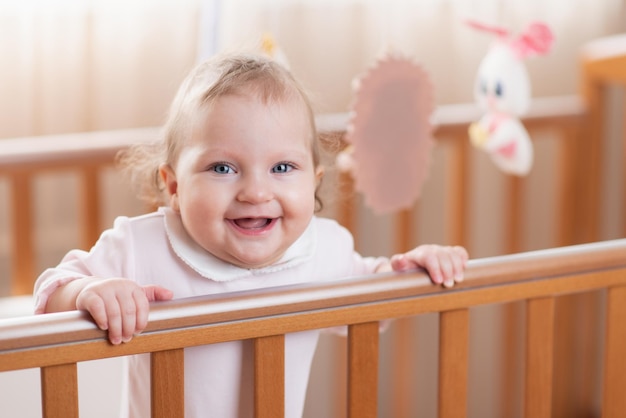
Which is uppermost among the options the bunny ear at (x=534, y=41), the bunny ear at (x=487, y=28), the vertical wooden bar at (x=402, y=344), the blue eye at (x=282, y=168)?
the bunny ear at (x=487, y=28)

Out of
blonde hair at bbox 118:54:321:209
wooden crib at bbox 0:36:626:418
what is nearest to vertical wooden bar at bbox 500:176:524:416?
wooden crib at bbox 0:36:626:418

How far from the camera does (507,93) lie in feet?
5.46

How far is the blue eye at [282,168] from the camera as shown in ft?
3.48

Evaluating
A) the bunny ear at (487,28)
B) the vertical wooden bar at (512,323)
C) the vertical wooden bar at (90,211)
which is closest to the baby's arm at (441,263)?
the bunny ear at (487,28)

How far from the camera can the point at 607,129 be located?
2.34m

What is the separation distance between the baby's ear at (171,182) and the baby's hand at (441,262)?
0.79 feet

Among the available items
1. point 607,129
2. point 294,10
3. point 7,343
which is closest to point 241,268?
point 7,343

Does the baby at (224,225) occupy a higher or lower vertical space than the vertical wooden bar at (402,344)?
higher

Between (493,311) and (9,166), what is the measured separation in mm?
1219

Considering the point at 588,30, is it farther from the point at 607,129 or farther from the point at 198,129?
the point at 198,129

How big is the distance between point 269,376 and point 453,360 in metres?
0.20

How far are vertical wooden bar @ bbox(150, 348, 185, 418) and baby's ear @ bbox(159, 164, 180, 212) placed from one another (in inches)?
8.5

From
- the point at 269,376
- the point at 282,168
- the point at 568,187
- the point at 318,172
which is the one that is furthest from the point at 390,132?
the point at 568,187

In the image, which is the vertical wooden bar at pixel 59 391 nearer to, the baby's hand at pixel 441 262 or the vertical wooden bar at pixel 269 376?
the vertical wooden bar at pixel 269 376
